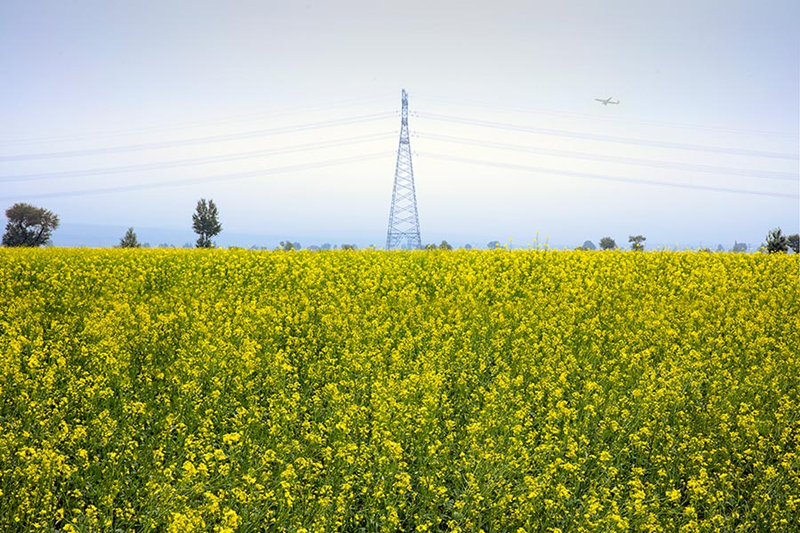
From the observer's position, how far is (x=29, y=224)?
3137 inches

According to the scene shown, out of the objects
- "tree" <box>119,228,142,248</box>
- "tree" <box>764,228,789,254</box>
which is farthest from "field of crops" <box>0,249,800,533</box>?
"tree" <box>119,228,142,248</box>

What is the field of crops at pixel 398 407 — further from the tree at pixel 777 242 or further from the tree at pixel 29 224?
the tree at pixel 29 224

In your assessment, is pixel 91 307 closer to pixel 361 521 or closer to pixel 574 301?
pixel 361 521

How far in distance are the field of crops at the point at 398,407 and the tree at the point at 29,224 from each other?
74.2m

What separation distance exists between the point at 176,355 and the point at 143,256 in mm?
12152

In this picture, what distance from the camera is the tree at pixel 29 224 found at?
77.8m

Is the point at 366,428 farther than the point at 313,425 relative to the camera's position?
No

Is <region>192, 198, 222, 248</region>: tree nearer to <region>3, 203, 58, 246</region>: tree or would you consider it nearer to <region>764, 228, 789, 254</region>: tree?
<region>3, 203, 58, 246</region>: tree

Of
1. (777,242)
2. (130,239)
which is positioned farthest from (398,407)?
(130,239)

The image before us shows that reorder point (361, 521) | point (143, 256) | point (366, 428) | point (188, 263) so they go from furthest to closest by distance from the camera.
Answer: point (143, 256) < point (188, 263) < point (366, 428) < point (361, 521)

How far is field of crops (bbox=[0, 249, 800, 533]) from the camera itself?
544 centimetres

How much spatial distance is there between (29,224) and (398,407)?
9050 cm

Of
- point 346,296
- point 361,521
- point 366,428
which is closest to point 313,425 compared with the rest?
point 366,428

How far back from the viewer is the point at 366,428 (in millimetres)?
6570
